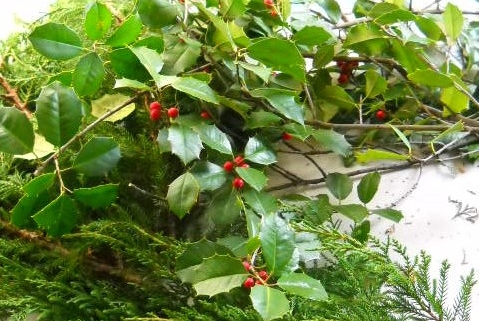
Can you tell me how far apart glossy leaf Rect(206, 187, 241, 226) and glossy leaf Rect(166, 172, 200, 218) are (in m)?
0.06

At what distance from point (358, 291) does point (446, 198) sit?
13.8 inches

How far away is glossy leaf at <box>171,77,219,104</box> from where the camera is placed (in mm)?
668

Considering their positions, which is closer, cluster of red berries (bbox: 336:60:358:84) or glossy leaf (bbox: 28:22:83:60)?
glossy leaf (bbox: 28:22:83:60)

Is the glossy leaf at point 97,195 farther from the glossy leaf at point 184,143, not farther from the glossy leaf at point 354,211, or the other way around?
the glossy leaf at point 354,211

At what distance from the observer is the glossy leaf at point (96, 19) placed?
2.25 feet

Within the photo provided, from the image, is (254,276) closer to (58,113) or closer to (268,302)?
(268,302)

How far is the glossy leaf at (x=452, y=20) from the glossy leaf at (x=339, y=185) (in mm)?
292

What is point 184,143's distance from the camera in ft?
2.36

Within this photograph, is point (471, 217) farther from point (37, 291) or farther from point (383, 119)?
point (37, 291)

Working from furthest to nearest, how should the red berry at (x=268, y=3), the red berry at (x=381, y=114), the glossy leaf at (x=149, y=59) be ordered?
the red berry at (x=381, y=114) → the red berry at (x=268, y=3) → the glossy leaf at (x=149, y=59)

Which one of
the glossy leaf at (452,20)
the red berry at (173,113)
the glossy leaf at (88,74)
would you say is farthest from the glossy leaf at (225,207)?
the glossy leaf at (452,20)

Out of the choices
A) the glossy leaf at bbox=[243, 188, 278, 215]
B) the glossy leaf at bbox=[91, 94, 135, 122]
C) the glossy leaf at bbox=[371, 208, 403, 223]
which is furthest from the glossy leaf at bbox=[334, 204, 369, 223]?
the glossy leaf at bbox=[91, 94, 135, 122]

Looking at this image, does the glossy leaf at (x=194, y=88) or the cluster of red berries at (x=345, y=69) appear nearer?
the glossy leaf at (x=194, y=88)

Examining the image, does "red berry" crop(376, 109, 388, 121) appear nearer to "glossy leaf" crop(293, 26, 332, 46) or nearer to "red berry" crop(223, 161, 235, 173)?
"glossy leaf" crop(293, 26, 332, 46)
